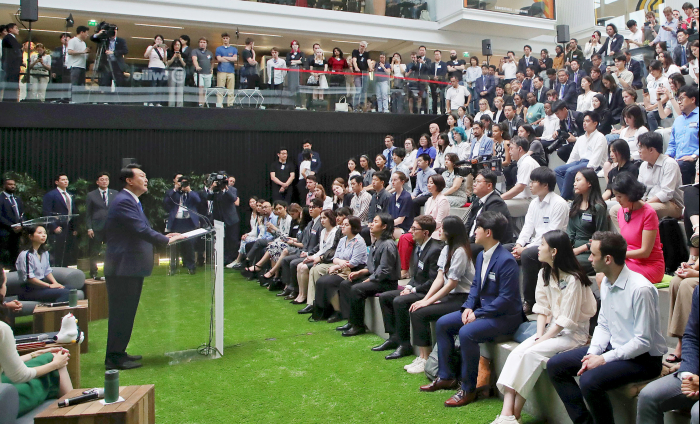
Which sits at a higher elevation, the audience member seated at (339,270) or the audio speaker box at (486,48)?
the audio speaker box at (486,48)

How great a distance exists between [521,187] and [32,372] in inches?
206

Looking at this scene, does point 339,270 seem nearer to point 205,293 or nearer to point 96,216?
point 205,293

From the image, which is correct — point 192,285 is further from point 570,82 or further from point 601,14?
point 601,14

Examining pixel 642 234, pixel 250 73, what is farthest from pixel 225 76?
pixel 642 234

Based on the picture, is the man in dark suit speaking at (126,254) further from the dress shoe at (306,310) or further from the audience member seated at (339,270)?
the dress shoe at (306,310)

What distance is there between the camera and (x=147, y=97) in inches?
442

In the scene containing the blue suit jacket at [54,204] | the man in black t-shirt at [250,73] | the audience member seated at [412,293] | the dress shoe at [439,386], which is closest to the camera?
the dress shoe at [439,386]

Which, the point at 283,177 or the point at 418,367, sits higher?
the point at 283,177

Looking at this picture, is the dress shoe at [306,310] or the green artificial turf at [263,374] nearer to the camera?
the green artificial turf at [263,374]

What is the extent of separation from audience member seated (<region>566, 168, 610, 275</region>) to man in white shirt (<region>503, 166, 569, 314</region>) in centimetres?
11

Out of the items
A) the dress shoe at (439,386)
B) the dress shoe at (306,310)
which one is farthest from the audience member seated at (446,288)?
the dress shoe at (306,310)

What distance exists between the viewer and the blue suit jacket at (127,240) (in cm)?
495

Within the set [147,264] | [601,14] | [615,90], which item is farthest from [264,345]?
[601,14]

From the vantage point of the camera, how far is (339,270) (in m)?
6.83
